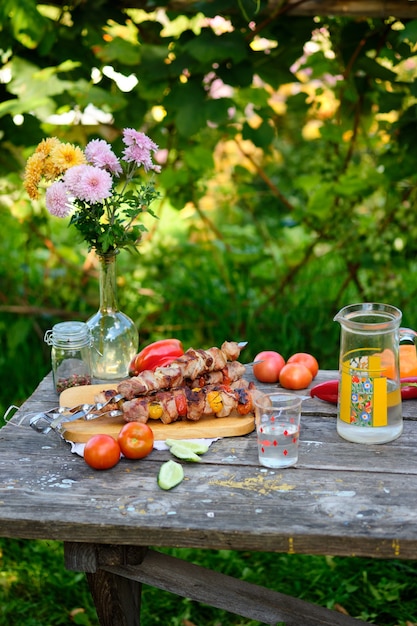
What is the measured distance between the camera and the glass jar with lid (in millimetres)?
2238

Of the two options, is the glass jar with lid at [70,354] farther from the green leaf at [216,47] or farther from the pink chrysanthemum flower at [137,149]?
the green leaf at [216,47]

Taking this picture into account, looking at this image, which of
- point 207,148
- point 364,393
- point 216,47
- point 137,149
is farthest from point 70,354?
point 207,148

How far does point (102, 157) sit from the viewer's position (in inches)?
85.7

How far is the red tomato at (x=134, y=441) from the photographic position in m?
1.90

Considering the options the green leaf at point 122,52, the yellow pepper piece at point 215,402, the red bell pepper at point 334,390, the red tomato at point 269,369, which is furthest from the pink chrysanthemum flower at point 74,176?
the green leaf at point 122,52

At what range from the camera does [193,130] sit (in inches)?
130

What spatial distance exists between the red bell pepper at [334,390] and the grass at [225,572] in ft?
2.78

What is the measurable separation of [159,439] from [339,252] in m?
2.27

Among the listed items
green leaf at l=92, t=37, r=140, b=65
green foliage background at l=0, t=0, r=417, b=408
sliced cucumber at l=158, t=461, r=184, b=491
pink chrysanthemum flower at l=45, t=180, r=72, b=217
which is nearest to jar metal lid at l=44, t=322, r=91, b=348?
pink chrysanthemum flower at l=45, t=180, r=72, b=217

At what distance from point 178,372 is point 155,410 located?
4.7 inches

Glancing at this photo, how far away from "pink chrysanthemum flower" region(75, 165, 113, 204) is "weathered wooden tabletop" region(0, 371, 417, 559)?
0.59 meters

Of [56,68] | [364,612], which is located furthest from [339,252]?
[364,612]

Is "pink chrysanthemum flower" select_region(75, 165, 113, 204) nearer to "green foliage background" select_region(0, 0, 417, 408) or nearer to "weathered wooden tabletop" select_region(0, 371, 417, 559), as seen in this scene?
"weathered wooden tabletop" select_region(0, 371, 417, 559)

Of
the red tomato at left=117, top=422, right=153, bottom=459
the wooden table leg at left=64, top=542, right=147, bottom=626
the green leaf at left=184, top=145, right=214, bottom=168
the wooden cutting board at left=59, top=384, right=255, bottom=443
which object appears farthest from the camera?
the green leaf at left=184, top=145, right=214, bottom=168
